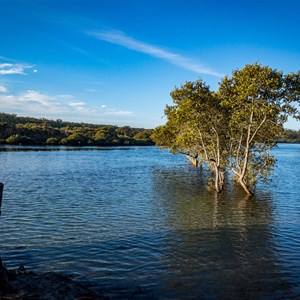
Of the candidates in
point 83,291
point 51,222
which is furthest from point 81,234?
point 83,291

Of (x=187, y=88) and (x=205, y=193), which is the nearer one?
(x=187, y=88)

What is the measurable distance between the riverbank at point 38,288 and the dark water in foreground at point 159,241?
6.61 feet

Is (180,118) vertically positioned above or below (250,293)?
above

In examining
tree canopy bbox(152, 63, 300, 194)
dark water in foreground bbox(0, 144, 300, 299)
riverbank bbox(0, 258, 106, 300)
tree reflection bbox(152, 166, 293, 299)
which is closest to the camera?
riverbank bbox(0, 258, 106, 300)

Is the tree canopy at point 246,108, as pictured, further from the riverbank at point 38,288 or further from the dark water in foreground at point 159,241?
the riverbank at point 38,288

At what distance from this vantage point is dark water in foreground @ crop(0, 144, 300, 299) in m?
11.5

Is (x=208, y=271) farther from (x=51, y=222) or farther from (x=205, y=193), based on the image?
(x=205, y=193)

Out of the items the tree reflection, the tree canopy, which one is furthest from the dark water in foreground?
the tree canopy

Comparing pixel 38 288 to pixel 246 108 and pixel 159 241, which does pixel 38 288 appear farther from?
pixel 246 108

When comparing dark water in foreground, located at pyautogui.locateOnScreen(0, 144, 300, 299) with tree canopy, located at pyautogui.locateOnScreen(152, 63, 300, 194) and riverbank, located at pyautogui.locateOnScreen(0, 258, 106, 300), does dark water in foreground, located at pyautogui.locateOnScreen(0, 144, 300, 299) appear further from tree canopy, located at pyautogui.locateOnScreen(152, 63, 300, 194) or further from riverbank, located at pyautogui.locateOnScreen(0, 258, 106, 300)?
tree canopy, located at pyautogui.locateOnScreen(152, 63, 300, 194)

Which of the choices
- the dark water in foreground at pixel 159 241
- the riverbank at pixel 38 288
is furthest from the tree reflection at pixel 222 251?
the riverbank at pixel 38 288

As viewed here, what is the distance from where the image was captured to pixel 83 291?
8742mm

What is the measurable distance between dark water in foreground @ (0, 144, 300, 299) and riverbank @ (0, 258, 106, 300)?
2015 mm

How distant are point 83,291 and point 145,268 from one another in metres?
4.57
